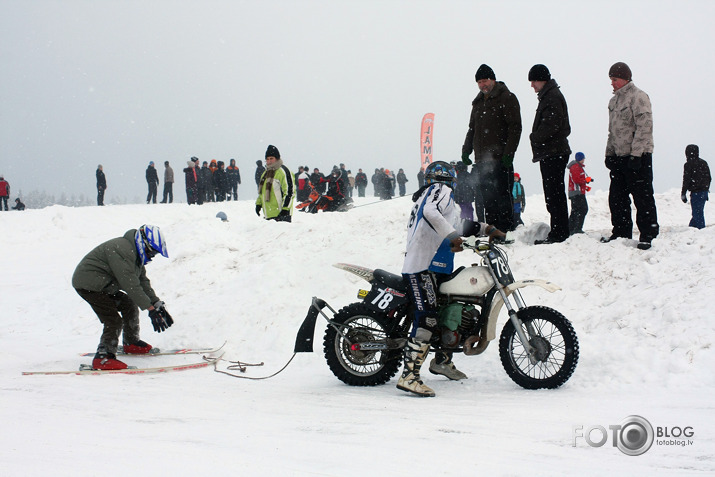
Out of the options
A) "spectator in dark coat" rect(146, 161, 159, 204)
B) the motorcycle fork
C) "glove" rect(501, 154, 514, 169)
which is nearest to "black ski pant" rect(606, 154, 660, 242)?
"glove" rect(501, 154, 514, 169)

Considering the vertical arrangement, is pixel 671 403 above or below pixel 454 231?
below

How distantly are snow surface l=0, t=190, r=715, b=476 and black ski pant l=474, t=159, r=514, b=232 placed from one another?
469mm

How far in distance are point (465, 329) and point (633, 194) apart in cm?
376

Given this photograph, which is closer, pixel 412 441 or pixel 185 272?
pixel 412 441

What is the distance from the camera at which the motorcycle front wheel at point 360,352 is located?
6.05 meters

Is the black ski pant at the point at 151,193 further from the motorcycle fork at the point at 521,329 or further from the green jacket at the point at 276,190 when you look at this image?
the motorcycle fork at the point at 521,329

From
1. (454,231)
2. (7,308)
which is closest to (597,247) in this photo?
(454,231)

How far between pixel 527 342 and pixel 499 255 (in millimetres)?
883

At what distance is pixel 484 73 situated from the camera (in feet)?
29.7

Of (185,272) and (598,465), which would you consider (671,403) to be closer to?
(598,465)

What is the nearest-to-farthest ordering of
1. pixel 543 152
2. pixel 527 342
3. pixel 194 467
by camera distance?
pixel 194 467
pixel 527 342
pixel 543 152

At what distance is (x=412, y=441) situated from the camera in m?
3.81

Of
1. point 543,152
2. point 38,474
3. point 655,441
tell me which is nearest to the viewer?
point 38,474

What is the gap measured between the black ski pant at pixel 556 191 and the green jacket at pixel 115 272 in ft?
18.7
